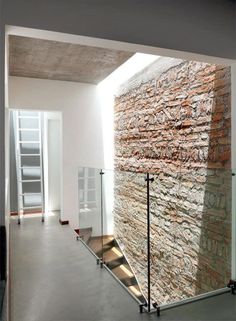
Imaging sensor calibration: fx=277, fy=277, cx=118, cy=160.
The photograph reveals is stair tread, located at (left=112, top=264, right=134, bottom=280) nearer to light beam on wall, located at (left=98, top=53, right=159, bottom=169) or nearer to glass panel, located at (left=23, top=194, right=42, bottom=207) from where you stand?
light beam on wall, located at (left=98, top=53, right=159, bottom=169)

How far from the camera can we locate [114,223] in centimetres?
443

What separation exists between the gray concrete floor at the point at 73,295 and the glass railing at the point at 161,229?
0.14 meters

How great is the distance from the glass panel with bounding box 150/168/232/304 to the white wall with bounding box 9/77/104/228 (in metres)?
2.06

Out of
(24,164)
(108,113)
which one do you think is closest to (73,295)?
(108,113)

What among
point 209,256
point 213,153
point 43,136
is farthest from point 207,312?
point 43,136

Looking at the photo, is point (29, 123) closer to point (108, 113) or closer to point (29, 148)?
point (29, 148)

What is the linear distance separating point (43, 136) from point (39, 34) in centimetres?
427

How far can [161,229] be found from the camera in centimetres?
383

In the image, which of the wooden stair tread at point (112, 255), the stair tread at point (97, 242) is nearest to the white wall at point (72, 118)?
the stair tread at point (97, 242)

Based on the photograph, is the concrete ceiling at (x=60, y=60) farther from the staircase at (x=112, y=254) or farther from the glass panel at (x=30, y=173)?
the staircase at (x=112, y=254)

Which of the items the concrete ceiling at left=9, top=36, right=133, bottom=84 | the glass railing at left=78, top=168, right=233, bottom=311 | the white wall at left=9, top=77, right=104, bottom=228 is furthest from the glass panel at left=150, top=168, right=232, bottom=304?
the white wall at left=9, top=77, right=104, bottom=228

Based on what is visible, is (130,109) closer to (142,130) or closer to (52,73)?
(142,130)

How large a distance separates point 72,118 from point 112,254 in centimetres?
283

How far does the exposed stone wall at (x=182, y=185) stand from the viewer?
3023 mm
